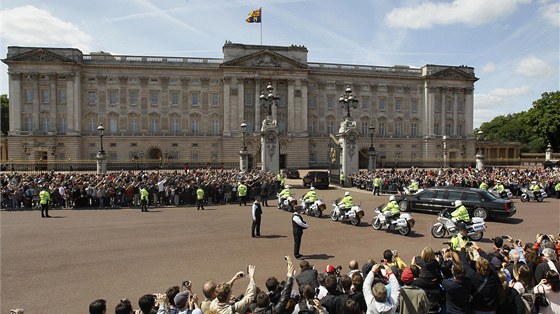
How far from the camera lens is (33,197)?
65.8 ft

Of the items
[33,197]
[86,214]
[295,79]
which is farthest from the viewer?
[295,79]

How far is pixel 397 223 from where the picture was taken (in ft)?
45.1

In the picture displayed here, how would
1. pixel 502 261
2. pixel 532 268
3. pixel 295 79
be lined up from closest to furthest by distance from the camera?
pixel 532 268 → pixel 502 261 → pixel 295 79

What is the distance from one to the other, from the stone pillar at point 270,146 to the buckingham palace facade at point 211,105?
24811 mm

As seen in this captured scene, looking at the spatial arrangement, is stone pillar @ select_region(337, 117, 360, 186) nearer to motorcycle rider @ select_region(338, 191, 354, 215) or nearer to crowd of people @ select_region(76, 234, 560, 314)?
motorcycle rider @ select_region(338, 191, 354, 215)

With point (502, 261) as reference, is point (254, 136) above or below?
above

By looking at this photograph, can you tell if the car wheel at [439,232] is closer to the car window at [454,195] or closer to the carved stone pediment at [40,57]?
the car window at [454,195]

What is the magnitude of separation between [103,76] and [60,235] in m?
50.4

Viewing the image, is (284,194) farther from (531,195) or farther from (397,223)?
(531,195)

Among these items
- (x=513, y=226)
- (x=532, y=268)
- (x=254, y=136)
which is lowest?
(x=513, y=226)

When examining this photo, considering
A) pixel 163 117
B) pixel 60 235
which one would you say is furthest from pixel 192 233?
pixel 163 117

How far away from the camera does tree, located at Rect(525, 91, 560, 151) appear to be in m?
69.0

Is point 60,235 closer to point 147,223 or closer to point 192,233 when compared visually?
point 147,223

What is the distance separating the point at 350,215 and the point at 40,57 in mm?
57830
